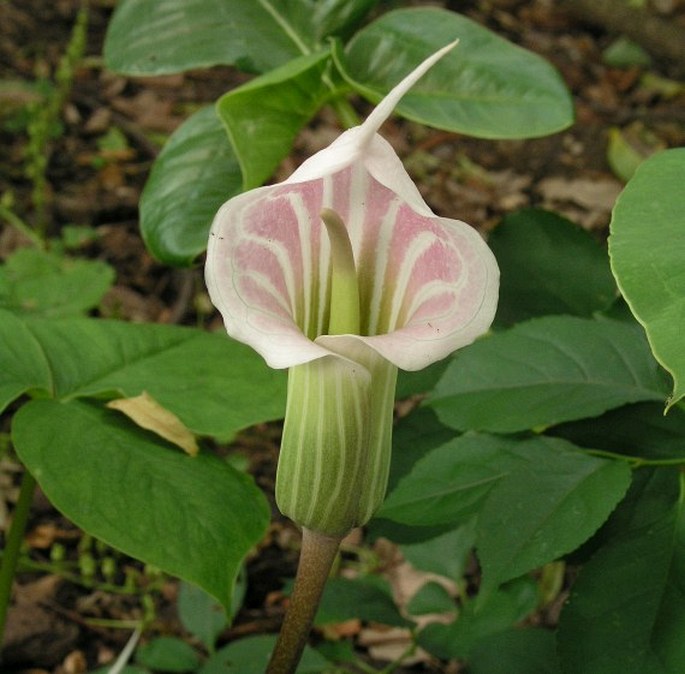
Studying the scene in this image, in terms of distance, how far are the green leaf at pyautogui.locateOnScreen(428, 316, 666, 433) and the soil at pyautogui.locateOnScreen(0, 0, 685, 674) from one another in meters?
0.85

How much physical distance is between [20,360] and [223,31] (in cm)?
57

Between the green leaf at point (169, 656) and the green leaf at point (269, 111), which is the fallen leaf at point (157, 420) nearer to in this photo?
the green leaf at point (269, 111)

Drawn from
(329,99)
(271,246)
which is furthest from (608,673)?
(329,99)

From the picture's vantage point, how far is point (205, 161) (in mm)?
1442

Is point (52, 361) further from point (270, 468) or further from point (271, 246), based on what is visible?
point (270, 468)

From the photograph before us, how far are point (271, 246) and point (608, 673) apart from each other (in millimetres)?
507

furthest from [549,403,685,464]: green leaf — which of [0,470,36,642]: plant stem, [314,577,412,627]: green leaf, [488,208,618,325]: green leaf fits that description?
[0,470,36,642]: plant stem

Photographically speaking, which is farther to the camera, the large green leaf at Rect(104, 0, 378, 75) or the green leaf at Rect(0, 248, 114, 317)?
the green leaf at Rect(0, 248, 114, 317)

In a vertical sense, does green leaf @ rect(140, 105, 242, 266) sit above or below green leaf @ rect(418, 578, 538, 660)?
above

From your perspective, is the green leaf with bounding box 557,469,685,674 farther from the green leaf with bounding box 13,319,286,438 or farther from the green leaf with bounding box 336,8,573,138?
the green leaf with bounding box 336,8,573,138

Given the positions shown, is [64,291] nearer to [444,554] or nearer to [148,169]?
[444,554]

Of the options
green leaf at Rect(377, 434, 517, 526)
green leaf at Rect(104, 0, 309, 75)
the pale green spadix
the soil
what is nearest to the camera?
the pale green spadix

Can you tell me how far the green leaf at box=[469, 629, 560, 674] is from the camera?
1.30 meters

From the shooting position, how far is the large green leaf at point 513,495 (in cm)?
100
